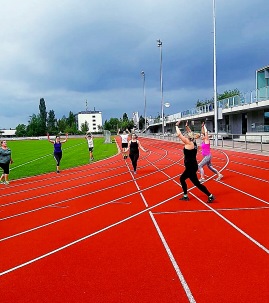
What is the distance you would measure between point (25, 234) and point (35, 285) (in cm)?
224

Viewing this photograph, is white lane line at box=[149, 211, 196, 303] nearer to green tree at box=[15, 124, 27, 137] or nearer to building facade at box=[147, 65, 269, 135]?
building facade at box=[147, 65, 269, 135]

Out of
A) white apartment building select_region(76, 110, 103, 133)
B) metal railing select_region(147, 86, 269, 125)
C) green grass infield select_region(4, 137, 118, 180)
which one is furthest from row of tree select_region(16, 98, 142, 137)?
green grass infield select_region(4, 137, 118, 180)

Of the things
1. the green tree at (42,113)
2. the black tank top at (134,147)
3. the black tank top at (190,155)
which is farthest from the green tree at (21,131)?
the black tank top at (190,155)

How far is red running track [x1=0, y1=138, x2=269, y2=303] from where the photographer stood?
378 centimetres

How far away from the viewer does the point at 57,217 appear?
23.6 ft

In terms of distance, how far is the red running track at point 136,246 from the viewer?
3775 mm

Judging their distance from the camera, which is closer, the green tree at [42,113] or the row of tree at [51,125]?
the row of tree at [51,125]

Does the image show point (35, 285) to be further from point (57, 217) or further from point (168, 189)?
point (168, 189)

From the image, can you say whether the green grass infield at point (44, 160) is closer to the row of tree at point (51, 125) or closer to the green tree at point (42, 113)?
the row of tree at point (51, 125)

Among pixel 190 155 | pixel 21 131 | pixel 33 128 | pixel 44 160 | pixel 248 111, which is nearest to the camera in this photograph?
pixel 190 155

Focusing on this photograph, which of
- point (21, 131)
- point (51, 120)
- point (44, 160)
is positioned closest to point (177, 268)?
point (44, 160)

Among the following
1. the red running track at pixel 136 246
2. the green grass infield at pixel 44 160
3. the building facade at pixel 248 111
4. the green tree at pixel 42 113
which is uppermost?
the green tree at pixel 42 113

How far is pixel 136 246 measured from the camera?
520cm

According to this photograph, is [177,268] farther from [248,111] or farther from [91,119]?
[91,119]
